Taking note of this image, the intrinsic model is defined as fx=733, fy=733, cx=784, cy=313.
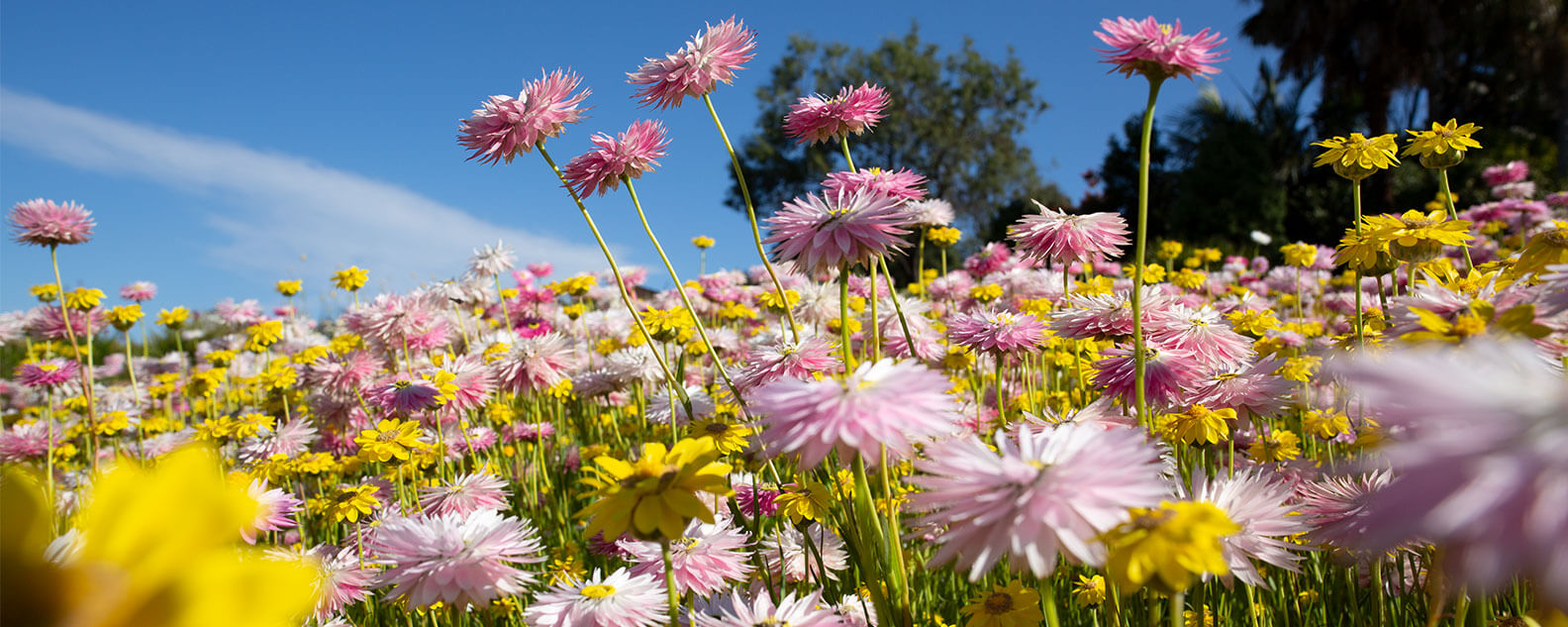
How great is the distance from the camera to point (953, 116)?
2842 centimetres

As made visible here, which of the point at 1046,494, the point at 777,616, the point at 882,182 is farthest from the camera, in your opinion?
the point at 882,182

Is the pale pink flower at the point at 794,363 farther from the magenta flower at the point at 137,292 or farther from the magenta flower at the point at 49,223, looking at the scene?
the magenta flower at the point at 137,292

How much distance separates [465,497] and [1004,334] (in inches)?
66.2

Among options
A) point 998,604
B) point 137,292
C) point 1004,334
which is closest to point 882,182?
point 1004,334

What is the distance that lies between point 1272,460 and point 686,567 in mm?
1734

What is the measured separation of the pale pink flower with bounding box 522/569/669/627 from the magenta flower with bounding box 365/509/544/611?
73 mm

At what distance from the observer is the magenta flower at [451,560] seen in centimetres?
133

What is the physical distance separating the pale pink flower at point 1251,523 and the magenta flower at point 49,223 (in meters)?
4.63

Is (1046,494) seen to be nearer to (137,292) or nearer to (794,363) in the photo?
(794,363)

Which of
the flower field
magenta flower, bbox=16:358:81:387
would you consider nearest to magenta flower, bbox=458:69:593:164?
the flower field

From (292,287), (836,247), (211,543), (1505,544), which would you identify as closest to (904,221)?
(836,247)

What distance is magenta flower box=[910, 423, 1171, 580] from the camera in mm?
789

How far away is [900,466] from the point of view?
2381 millimetres

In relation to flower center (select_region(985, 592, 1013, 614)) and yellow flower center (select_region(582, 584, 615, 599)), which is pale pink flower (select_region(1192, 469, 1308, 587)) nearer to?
flower center (select_region(985, 592, 1013, 614))
